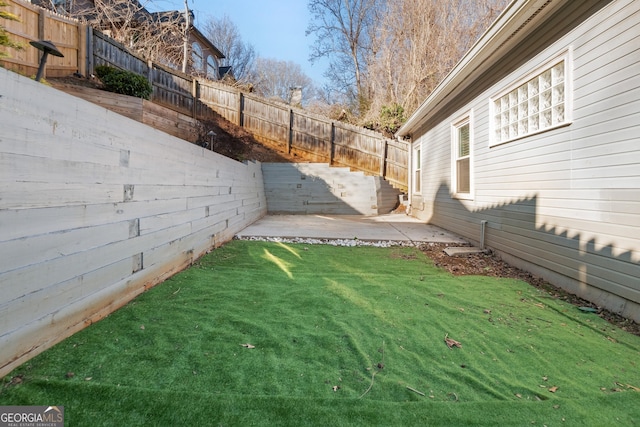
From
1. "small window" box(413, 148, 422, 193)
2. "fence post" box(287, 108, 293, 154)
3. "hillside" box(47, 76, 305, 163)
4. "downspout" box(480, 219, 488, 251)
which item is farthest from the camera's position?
"fence post" box(287, 108, 293, 154)

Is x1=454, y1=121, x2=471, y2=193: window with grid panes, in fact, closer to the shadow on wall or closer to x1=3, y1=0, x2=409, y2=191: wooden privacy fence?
the shadow on wall

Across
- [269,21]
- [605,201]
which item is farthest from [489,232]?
[269,21]

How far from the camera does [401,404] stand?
4.75ft

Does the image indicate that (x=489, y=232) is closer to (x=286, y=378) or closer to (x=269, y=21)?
(x=286, y=378)

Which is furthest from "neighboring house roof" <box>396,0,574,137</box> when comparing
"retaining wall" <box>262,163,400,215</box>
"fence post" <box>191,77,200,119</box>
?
"fence post" <box>191,77,200,119</box>

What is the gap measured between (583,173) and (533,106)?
128 centimetres

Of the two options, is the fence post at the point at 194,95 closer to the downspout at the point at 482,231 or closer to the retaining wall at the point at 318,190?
the retaining wall at the point at 318,190

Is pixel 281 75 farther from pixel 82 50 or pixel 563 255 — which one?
pixel 563 255

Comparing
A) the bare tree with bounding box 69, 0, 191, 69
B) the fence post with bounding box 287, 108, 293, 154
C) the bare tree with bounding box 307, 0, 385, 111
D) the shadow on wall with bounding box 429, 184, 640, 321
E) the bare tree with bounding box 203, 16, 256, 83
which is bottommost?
the shadow on wall with bounding box 429, 184, 640, 321

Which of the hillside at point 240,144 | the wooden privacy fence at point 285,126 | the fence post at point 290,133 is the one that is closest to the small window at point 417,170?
the wooden privacy fence at point 285,126

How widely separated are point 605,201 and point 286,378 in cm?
329

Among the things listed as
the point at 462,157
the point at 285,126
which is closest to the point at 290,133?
the point at 285,126

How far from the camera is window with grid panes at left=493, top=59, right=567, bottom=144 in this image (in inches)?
130

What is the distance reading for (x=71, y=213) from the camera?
1.87 m
